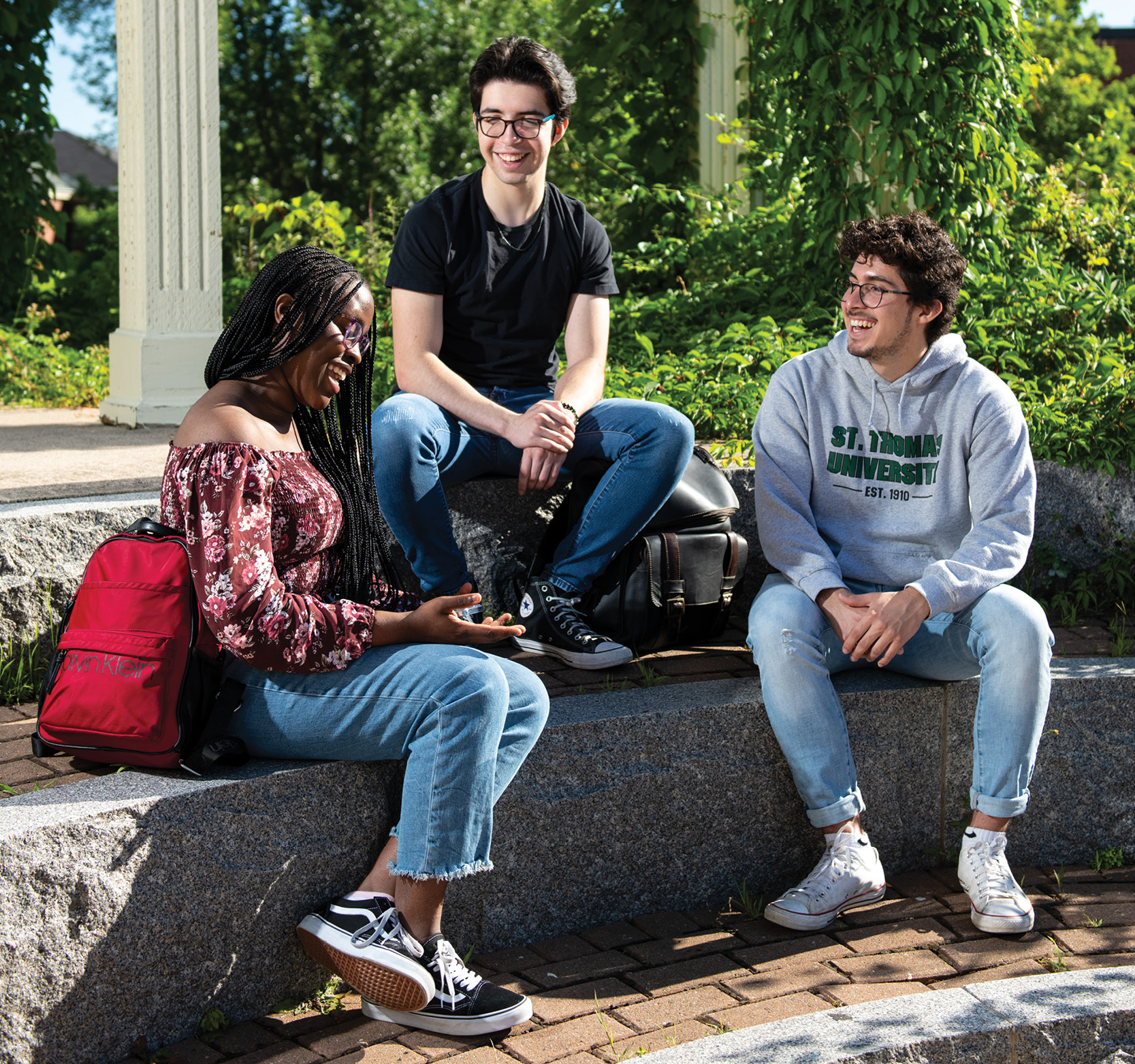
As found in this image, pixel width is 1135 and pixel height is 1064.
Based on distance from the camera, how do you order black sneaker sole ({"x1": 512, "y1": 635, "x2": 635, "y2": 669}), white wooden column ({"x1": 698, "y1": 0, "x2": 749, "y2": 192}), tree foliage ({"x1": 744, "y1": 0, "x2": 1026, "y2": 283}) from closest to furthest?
black sneaker sole ({"x1": 512, "y1": 635, "x2": 635, "y2": 669}) → tree foliage ({"x1": 744, "y1": 0, "x2": 1026, "y2": 283}) → white wooden column ({"x1": 698, "y1": 0, "x2": 749, "y2": 192})

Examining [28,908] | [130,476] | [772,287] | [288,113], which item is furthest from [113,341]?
[288,113]

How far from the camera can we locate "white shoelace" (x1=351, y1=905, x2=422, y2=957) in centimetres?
262

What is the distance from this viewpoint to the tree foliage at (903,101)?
20.1 feet

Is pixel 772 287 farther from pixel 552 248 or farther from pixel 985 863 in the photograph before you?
pixel 985 863

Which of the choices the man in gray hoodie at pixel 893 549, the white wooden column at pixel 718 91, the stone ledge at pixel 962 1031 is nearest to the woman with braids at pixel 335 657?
the stone ledge at pixel 962 1031

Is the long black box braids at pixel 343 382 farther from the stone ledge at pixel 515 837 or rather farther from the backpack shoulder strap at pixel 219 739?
the stone ledge at pixel 515 837

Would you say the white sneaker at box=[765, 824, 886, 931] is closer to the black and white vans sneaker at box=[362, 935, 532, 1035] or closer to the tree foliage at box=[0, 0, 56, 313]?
the black and white vans sneaker at box=[362, 935, 532, 1035]

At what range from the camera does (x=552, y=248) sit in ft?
13.3

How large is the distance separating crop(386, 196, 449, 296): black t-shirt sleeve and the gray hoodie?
1091mm

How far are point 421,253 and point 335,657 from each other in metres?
1.65

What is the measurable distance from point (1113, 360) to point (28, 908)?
176 inches

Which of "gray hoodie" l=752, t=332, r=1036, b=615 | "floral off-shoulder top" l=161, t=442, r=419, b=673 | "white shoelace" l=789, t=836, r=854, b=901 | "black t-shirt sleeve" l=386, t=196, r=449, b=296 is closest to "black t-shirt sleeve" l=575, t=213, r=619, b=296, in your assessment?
"black t-shirt sleeve" l=386, t=196, r=449, b=296

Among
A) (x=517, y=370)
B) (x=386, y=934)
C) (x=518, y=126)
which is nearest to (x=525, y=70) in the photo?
(x=518, y=126)

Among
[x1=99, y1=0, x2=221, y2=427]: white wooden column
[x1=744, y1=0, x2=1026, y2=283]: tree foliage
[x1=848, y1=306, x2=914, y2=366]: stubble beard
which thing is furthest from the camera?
[x1=744, y1=0, x2=1026, y2=283]: tree foliage
